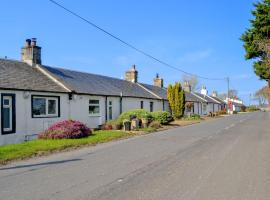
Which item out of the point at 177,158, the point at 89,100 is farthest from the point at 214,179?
the point at 89,100

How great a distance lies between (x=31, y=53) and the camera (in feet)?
94.7

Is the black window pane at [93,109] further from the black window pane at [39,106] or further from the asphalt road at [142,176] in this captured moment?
the asphalt road at [142,176]

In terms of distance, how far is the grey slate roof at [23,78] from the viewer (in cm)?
2209

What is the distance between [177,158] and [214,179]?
389cm

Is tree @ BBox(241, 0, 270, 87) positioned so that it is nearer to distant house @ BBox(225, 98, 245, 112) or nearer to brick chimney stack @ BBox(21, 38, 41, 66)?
brick chimney stack @ BBox(21, 38, 41, 66)

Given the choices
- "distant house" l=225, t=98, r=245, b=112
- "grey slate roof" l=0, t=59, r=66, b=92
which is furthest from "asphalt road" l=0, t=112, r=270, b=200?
"distant house" l=225, t=98, r=245, b=112

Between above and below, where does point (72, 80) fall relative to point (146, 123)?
above

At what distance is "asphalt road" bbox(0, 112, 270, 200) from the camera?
25.8 ft

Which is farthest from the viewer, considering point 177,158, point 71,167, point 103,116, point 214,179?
point 103,116

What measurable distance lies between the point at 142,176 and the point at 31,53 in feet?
69.3

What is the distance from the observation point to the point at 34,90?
23.0 metres

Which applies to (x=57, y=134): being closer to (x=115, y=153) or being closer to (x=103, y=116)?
(x=115, y=153)

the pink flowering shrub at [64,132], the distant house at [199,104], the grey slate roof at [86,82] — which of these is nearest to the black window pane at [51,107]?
the grey slate roof at [86,82]

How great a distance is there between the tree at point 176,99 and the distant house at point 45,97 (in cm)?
1024
